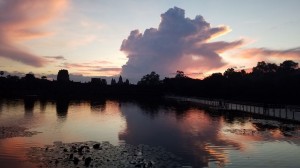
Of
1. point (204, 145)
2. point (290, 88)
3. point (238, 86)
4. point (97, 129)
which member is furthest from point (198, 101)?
point (204, 145)

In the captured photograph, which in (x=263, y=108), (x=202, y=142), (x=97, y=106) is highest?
(x=263, y=108)

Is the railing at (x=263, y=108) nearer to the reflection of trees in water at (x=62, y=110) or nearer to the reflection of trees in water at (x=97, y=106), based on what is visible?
the reflection of trees in water at (x=97, y=106)

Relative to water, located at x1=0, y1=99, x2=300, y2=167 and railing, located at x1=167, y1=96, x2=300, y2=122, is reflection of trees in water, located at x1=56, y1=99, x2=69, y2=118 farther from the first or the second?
railing, located at x1=167, y1=96, x2=300, y2=122

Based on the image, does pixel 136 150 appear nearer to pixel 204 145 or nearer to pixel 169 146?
pixel 169 146

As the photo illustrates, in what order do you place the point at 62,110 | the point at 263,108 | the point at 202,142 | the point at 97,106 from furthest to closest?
the point at 97,106, the point at 62,110, the point at 263,108, the point at 202,142

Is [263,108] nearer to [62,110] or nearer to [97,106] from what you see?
[62,110]

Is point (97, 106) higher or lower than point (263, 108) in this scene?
lower

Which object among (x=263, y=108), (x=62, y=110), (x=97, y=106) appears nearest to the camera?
(x=263, y=108)

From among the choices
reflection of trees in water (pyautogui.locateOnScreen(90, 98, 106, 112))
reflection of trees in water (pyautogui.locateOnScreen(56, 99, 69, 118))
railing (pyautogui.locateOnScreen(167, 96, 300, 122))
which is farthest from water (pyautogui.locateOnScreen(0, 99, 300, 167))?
reflection of trees in water (pyautogui.locateOnScreen(90, 98, 106, 112))

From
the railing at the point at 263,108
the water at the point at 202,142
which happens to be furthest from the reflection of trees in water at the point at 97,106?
the water at the point at 202,142

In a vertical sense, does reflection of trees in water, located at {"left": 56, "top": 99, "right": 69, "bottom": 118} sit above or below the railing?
below

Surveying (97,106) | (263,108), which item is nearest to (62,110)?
(97,106)

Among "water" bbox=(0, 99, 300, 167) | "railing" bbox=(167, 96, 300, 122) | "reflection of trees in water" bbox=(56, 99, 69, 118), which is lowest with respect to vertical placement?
"water" bbox=(0, 99, 300, 167)

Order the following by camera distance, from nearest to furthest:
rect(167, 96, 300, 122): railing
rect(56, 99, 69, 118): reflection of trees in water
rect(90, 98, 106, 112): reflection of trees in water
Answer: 1. rect(167, 96, 300, 122): railing
2. rect(56, 99, 69, 118): reflection of trees in water
3. rect(90, 98, 106, 112): reflection of trees in water
